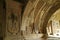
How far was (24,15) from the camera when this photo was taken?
4.27 meters

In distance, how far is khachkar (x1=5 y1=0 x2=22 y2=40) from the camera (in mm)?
3945

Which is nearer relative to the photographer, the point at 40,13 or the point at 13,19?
the point at 13,19

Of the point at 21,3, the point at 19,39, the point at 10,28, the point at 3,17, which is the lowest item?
the point at 19,39

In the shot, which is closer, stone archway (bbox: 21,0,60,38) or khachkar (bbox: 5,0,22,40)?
khachkar (bbox: 5,0,22,40)

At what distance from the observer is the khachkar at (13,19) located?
12.9ft

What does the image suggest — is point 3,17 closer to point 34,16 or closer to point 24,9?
point 24,9

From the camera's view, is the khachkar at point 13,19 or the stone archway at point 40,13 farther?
the stone archway at point 40,13

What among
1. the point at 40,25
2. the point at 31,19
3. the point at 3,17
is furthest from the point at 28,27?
the point at 3,17

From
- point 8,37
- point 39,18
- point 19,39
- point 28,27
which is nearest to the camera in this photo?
point 8,37

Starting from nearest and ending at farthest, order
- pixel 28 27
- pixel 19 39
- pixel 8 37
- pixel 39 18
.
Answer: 1. pixel 8 37
2. pixel 19 39
3. pixel 28 27
4. pixel 39 18

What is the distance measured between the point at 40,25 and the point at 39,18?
0.25 meters

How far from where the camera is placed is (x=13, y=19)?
13.4 ft

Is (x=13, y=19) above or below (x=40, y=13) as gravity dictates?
below

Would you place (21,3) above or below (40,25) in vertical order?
above
